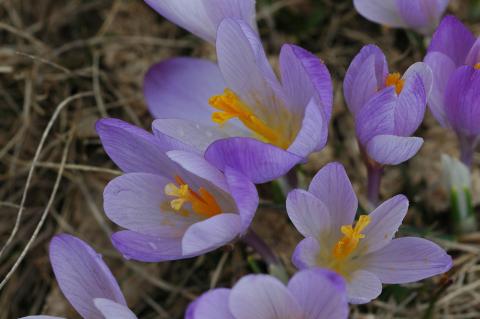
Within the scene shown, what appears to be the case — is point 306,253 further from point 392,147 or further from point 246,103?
point 246,103

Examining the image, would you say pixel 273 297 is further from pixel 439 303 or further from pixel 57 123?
pixel 57 123

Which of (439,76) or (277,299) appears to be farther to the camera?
(439,76)

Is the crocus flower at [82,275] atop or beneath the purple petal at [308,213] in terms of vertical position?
beneath

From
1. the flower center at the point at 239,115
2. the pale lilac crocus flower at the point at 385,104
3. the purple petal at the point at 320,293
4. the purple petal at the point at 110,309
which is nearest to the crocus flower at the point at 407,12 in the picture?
the pale lilac crocus flower at the point at 385,104

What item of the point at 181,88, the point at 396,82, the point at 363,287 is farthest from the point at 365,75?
the point at 181,88

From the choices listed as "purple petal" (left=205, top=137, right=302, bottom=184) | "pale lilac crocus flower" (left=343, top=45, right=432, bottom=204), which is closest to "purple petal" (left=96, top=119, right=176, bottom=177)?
"purple petal" (left=205, top=137, right=302, bottom=184)

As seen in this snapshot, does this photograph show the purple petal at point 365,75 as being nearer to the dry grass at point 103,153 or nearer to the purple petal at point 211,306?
the dry grass at point 103,153
